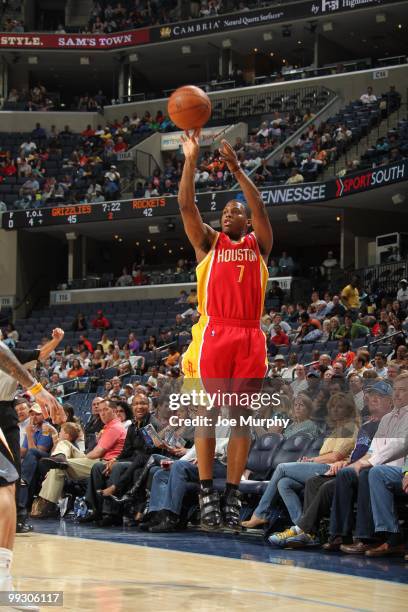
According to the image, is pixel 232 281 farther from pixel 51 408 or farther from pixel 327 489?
pixel 327 489

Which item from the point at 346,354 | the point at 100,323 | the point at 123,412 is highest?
the point at 100,323

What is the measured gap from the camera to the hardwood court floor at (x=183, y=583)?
5.49 meters

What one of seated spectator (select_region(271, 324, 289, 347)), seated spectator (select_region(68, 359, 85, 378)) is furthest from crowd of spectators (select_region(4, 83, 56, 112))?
seated spectator (select_region(271, 324, 289, 347))

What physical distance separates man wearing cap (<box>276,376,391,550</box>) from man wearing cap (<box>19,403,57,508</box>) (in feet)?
12.6

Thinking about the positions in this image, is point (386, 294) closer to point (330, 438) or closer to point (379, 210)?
point (379, 210)

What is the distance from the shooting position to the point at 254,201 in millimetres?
4898

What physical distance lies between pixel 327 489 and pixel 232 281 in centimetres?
359

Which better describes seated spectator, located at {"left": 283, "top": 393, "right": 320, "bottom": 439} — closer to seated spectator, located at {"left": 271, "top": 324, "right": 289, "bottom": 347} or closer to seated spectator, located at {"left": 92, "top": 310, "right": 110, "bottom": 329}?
seated spectator, located at {"left": 271, "top": 324, "right": 289, "bottom": 347}

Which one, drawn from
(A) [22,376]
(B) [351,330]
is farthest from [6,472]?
(B) [351,330]

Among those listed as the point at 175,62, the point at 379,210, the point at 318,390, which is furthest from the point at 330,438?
the point at 175,62

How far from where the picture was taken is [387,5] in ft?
90.1

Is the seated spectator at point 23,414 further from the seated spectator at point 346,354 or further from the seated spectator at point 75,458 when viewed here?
the seated spectator at point 346,354

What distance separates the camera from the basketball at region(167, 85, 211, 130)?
4727 mm

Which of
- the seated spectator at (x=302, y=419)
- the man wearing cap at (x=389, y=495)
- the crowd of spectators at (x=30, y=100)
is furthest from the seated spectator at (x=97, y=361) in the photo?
the crowd of spectators at (x=30, y=100)
